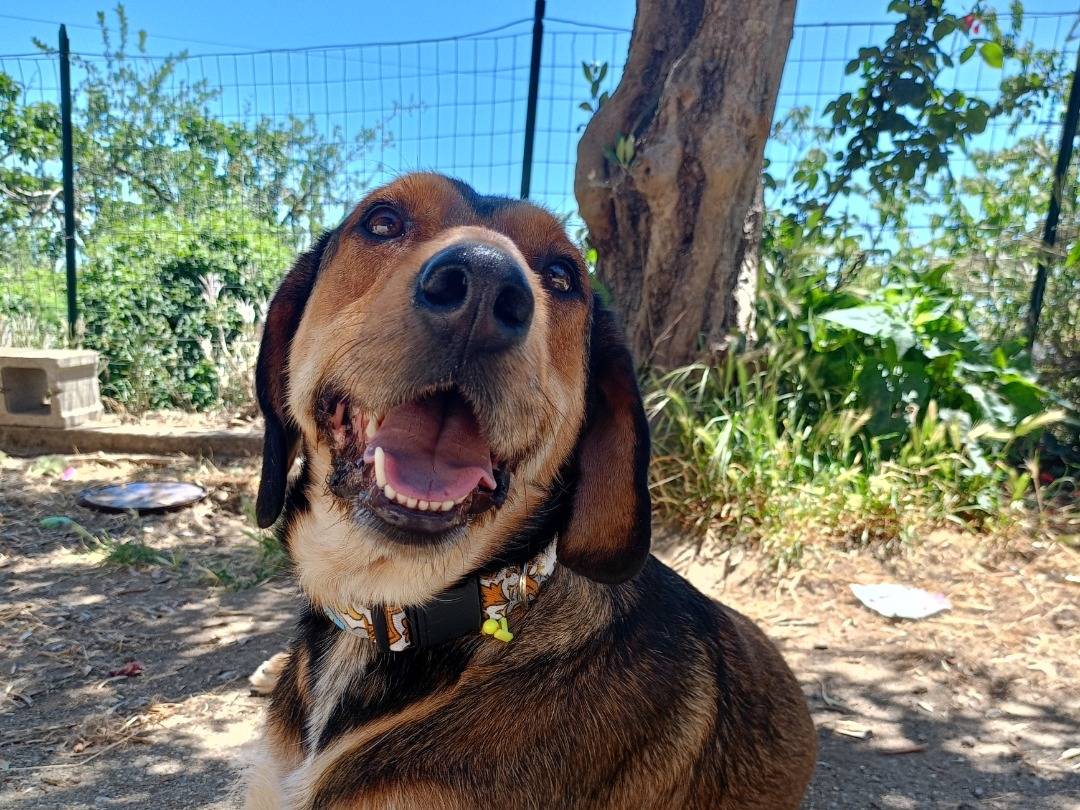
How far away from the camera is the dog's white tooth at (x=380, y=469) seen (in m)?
1.74

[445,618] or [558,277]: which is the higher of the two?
[558,277]

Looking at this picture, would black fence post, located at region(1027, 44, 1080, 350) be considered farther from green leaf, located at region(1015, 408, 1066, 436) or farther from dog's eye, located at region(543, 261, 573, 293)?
dog's eye, located at region(543, 261, 573, 293)

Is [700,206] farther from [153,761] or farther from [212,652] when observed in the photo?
[153,761]

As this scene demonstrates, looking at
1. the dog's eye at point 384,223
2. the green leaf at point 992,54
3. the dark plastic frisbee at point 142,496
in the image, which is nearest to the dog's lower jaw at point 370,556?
the dog's eye at point 384,223

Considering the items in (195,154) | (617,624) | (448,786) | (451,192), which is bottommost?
(448,786)

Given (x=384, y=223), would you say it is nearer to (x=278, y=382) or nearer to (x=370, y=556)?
(x=278, y=382)

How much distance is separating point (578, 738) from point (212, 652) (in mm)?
2545

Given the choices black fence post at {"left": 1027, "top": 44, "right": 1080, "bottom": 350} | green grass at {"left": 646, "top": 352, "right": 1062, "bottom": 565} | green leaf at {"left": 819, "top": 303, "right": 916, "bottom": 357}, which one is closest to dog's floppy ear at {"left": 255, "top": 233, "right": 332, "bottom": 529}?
green grass at {"left": 646, "top": 352, "right": 1062, "bottom": 565}

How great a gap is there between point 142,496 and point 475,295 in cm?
492

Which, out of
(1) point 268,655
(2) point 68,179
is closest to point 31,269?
(2) point 68,179

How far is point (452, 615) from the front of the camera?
180 cm

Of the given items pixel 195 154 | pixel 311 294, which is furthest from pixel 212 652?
pixel 195 154

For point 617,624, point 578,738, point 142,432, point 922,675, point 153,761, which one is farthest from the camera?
point 142,432

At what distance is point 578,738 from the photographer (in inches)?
69.2
